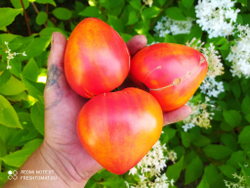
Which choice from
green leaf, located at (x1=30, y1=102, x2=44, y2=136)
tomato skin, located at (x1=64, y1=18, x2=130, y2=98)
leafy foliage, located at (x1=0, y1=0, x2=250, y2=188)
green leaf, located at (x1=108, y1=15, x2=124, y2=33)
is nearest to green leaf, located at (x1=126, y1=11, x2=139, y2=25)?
leafy foliage, located at (x1=0, y1=0, x2=250, y2=188)

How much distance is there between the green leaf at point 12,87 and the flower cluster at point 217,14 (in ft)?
4.11

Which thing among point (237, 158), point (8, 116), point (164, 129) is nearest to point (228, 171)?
point (237, 158)

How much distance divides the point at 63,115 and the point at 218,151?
3.77ft

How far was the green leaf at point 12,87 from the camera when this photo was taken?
1.16m

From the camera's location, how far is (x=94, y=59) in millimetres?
855

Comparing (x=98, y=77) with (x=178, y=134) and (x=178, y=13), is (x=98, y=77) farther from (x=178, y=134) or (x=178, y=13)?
(x=178, y=134)

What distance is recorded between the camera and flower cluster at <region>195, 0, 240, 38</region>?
126 cm

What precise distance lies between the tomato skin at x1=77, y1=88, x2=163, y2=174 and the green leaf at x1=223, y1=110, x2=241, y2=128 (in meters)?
0.84

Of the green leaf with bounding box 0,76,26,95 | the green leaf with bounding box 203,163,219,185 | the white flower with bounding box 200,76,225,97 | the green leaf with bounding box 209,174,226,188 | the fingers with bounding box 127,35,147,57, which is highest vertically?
the fingers with bounding box 127,35,147,57

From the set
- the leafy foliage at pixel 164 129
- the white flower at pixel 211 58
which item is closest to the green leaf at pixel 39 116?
the leafy foliage at pixel 164 129

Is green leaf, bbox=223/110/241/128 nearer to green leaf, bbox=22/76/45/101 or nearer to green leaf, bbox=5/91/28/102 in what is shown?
green leaf, bbox=22/76/45/101

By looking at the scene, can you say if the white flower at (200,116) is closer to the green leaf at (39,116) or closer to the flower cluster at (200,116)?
the flower cluster at (200,116)

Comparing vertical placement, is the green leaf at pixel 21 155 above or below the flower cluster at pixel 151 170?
above

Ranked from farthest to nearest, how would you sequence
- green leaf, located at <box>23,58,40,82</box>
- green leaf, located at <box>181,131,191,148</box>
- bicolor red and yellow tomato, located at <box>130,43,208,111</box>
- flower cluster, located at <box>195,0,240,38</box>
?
1. green leaf, located at <box>181,131,191,148</box>
2. flower cluster, located at <box>195,0,240,38</box>
3. green leaf, located at <box>23,58,40,82</box>
4. bicolor red and yellow tomato, located at <box>130,43,208,111</box>
